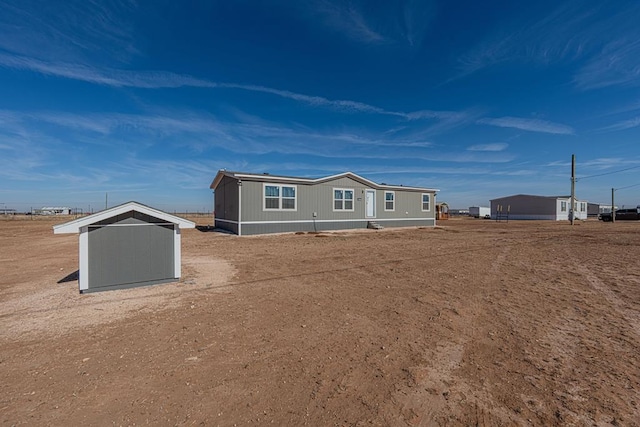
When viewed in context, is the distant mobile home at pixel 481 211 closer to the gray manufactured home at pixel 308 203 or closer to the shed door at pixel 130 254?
the gray manufactured home at pixel 308 203

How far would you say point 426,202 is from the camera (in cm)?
2542

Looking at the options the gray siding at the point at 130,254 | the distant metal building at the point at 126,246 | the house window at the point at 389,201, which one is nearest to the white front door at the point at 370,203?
the house window at the point at 389,201

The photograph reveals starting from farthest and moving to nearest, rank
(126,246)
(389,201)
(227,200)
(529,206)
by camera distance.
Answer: (529,206)
(389,201)
(227,200)
(126,246)

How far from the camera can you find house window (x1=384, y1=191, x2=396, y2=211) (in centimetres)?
2268

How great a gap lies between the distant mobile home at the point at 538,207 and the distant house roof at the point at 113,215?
1711 inches

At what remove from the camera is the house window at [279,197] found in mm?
17281

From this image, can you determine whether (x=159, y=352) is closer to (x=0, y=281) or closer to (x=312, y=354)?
(x=312, y=354)

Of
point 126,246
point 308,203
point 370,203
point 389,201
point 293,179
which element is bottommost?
point 126,246

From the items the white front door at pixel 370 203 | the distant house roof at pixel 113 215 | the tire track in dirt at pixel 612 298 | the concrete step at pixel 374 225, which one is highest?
the white front door at pixel 370 203

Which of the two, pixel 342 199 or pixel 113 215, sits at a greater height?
pixel 342 199

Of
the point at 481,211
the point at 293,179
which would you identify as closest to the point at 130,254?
the point at 293,179

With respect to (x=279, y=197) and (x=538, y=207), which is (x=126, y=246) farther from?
(x=538, y=207)

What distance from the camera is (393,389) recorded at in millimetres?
2848

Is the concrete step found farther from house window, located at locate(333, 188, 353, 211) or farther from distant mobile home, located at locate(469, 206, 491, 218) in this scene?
distant mobile home, located at locate(469, 206, 491, 218)
